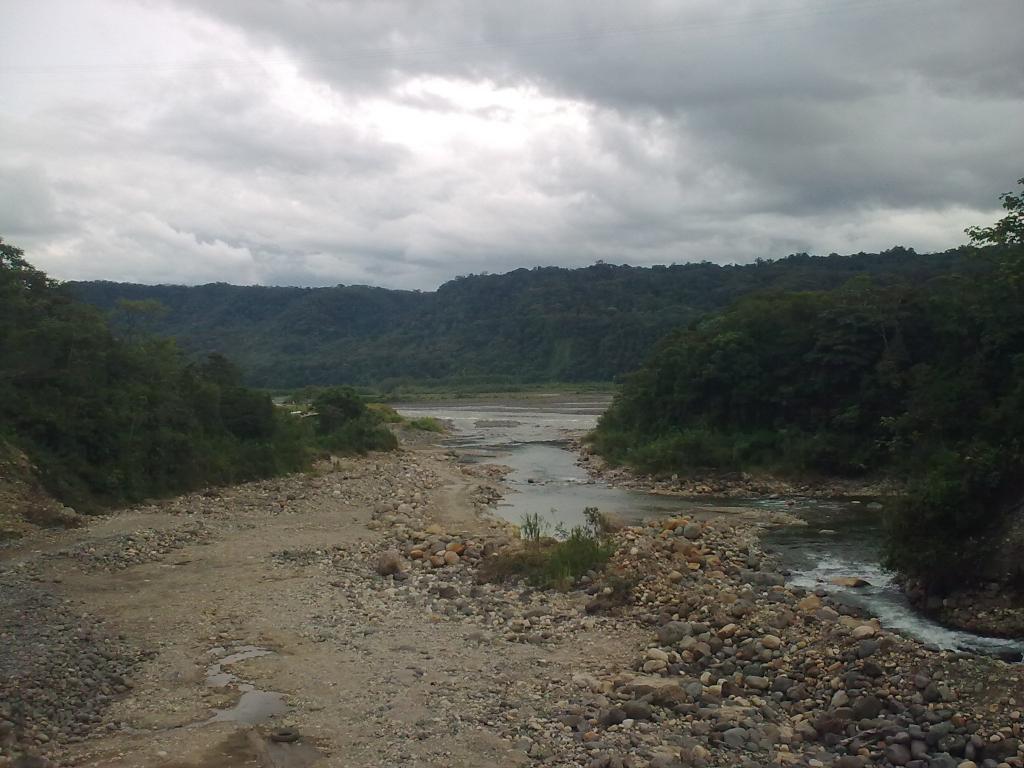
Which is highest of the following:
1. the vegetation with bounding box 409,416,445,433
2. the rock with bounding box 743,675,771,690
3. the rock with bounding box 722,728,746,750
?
the rock with bounding box 722,728,746,750

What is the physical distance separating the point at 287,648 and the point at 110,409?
15.7 metres

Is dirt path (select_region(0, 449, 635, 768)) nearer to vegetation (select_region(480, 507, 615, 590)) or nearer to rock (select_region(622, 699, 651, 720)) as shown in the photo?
vegetation (select_region(480, 507, 615, 590))

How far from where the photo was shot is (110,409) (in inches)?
998

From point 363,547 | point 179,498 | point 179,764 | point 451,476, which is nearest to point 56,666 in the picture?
point 179,764

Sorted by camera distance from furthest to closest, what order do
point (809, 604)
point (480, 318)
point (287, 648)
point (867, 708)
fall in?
point (480, 318)
point (809, 604)
point (287, 648)
point (867, 708)

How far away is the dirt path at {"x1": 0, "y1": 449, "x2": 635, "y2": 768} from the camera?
9.15m

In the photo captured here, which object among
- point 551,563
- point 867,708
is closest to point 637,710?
point 867,708

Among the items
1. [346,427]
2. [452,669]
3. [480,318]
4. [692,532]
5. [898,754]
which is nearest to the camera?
[898,754]

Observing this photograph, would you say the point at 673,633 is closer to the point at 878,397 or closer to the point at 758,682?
the point at 758,682

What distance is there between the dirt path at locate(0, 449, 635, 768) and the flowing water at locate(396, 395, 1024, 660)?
16.3 feet

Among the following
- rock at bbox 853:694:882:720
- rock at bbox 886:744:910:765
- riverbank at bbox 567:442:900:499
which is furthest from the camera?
riverbank at bbox 567:442:900:499

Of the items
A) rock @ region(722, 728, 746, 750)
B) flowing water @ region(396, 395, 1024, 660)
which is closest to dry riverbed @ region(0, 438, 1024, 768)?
rock @ region(722, 728, 746, 750)

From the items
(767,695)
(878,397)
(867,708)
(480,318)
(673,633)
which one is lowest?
(767,695)

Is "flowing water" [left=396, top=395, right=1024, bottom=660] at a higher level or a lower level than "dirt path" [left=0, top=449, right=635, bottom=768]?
lower
